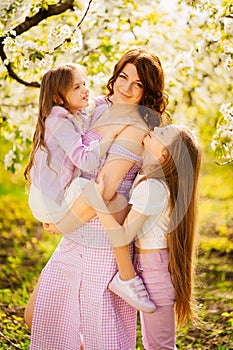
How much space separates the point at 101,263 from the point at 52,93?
0.89m

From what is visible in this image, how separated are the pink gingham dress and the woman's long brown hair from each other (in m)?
0.23

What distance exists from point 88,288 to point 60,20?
7.93 ft

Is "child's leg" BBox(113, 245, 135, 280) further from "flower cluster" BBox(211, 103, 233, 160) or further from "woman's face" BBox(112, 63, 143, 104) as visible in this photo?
"flower cluster" BBox(211, 103, 233, 160)

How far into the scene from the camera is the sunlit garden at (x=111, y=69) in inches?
164

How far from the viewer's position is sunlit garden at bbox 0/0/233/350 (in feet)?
13.6

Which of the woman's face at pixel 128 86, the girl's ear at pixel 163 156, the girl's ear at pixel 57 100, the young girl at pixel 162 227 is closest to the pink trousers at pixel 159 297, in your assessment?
the young girl at pixel 162 227

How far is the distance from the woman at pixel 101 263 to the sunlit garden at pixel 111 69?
1.42ft

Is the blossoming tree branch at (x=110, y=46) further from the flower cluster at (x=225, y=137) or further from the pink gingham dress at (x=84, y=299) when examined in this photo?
the pink gingham dress at (x=84, y=299)

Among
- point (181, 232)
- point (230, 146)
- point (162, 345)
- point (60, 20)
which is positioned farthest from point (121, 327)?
point (60, 20)

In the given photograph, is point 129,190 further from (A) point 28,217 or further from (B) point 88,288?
(A) point 28,217

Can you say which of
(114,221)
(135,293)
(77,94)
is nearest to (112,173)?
(114,221)

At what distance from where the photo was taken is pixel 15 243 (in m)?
7.86

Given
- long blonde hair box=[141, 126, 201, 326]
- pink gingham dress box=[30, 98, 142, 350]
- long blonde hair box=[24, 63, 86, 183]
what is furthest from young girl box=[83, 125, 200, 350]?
long blonde hair box=[24, 63, 86, 183]

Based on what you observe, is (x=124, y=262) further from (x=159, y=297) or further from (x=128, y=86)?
(x=128, y=86)
